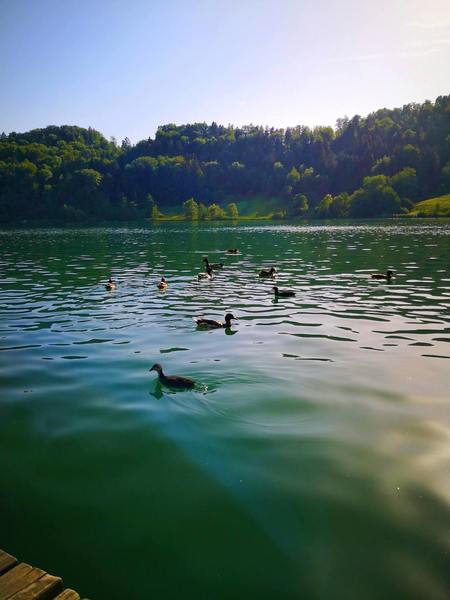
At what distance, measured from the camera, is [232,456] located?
947 centimetres

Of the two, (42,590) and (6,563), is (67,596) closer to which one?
(42,590)

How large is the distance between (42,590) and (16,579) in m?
0.43

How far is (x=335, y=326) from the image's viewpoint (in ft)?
65.7

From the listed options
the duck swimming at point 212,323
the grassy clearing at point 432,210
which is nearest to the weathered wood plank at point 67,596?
the duck swimming at point 212,323

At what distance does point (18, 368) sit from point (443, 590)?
513 inches

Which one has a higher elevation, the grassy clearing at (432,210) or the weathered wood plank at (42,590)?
the weathered wood plank at (42,590)

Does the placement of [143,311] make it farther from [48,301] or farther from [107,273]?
[107,273]

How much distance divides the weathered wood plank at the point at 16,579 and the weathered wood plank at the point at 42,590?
0.07m

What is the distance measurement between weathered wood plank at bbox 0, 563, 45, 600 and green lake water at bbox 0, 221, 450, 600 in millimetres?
1076

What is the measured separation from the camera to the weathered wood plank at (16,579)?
17.0 ft

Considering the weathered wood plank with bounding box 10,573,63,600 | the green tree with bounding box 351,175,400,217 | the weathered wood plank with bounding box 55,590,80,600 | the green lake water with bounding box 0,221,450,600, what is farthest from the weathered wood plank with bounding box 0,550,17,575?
the green tree with bounding box 351,175,400,217

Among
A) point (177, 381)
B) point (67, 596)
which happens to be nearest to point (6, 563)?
point (67, 596)

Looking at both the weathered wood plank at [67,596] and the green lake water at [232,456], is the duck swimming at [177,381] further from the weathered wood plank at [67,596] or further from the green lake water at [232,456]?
the weathered wood plank at [67,596]

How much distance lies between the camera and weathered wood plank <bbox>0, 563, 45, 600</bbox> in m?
5.18
